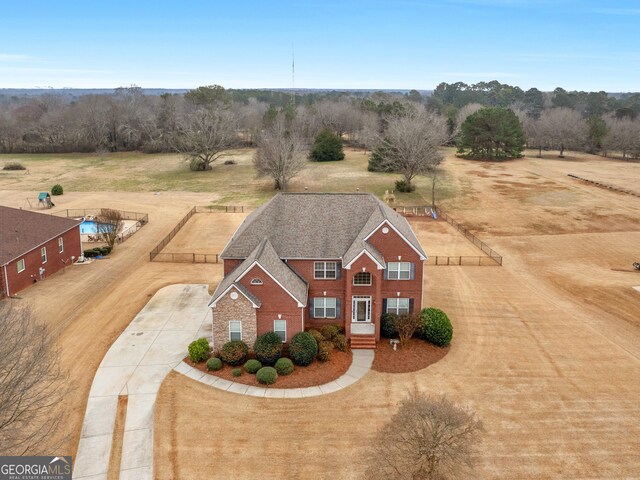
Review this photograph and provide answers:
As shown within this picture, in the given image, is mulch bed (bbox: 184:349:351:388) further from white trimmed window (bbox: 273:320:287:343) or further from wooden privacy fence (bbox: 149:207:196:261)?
wooden privacy fence (bbox: 149:207:196:261)

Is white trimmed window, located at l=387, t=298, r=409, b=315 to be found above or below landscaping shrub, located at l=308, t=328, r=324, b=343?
above

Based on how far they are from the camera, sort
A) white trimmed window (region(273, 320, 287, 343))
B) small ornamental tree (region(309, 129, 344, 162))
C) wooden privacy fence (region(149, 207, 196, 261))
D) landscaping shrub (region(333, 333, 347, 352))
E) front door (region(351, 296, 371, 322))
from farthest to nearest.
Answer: small ornamental tree (region(309, 129, 344, 162)) → wooden privacy fence (region(149, 207, 196, 261)) → front door (region(351, 296, 371, 322)) → landscaping shrub (region(333, 333, 347, 352)) → white trimmed window (region(273, 320, 287, 343))

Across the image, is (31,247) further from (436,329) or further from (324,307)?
(436,329)

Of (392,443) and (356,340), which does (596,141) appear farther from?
(392,443)

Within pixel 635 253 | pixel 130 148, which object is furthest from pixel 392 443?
pixel 130 148

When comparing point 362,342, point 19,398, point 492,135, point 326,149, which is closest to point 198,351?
point 362,342

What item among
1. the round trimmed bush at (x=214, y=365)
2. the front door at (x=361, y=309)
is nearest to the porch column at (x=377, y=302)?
the front door at (x=361, y=309)

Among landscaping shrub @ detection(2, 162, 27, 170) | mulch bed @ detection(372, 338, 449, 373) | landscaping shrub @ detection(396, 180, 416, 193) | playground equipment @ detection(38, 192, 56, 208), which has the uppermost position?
landscaping shrub @ detection(2, 162, 27, 170)

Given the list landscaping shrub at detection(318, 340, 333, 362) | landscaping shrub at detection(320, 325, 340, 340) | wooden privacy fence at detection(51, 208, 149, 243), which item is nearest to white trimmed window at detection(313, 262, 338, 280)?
landscaping shrub at detection(320, 325, 340, 340)
